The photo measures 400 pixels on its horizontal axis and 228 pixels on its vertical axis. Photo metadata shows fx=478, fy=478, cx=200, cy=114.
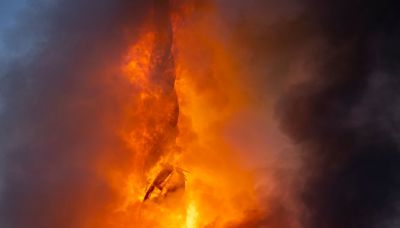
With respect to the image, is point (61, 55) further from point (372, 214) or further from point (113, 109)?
point (372, 214)

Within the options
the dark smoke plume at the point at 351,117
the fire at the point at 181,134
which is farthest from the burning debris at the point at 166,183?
the dark smoke plume at the point at 351,117

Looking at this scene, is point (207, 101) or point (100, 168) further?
point (207, 101)

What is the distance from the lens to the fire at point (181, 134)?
19875 millimetres

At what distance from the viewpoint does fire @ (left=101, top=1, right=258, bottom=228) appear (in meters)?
19.9

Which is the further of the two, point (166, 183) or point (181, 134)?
point (181, 134)

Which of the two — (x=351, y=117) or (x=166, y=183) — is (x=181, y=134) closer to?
(x=166, y=183)

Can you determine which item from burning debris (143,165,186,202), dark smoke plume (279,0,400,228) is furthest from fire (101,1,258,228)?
dark smoke plume (279,0,400,228)

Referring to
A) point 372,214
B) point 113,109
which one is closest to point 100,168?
point 113,109

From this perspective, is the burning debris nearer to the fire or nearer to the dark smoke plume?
the fire

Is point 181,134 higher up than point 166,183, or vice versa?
point 181,134

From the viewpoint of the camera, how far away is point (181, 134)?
20906 mm

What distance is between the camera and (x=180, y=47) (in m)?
21.2

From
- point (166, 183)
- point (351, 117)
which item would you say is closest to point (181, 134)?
point (166, 183)

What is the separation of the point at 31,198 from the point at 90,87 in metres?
5.26
